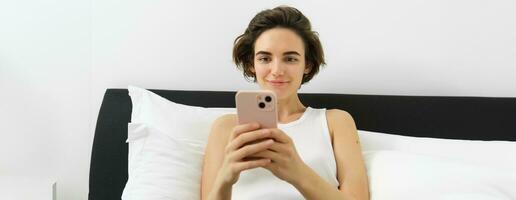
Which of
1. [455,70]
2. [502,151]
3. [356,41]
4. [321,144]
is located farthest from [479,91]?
[321,144]

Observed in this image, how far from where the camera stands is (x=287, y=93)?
1.28m

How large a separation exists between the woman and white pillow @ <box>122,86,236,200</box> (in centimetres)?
9

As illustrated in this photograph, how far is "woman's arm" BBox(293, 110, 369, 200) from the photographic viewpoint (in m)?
1.02

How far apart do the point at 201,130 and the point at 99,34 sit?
59 centimetres

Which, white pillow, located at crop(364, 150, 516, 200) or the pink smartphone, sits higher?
the pink smartphone

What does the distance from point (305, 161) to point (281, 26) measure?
38 centimetres

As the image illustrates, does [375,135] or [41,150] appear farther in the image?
[41,150]

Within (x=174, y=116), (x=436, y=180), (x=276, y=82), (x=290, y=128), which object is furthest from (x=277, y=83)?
(x=436, y=180)

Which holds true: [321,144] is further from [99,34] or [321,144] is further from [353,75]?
[99,34]

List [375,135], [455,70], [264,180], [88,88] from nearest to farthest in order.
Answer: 1. [264,180]
2. [375,135]
3. [455,70]
4. [88,88]

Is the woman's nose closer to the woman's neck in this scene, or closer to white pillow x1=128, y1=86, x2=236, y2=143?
the woman's neck

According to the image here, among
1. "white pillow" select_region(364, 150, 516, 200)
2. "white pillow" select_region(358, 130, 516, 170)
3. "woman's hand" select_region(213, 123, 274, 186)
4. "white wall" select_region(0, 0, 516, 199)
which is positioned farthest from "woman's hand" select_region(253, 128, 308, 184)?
"white wall" select_region(0, 0, 516, 199)

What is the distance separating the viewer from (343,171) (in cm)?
122

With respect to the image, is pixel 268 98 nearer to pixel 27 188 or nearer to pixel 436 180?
pixel 436 180
